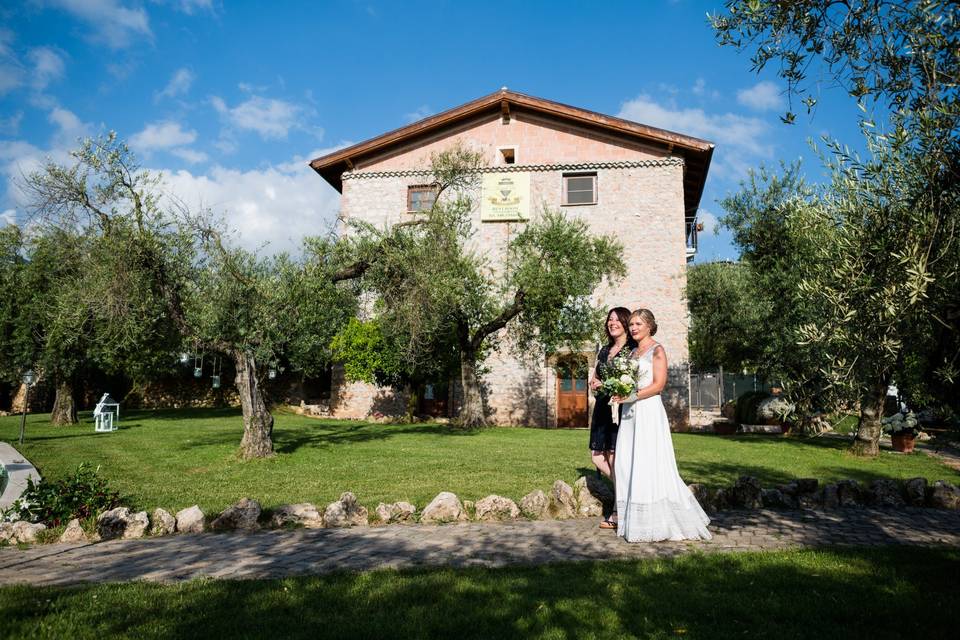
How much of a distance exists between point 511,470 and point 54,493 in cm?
652

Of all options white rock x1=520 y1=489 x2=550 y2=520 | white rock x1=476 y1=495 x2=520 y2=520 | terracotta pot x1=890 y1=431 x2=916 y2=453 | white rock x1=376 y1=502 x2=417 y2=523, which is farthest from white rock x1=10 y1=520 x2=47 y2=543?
terracotta pot x1=890 y1=431 x2=916 y2=453

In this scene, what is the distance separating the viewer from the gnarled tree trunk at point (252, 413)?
1197 cm

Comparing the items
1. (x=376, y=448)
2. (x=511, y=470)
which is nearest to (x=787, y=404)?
(x=511, y=470)

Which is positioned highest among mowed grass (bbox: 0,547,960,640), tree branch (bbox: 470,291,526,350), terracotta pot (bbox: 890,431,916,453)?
tree branch (bbox: 470,291,526,350)

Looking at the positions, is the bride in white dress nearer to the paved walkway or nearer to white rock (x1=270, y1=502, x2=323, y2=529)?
the paved walkway

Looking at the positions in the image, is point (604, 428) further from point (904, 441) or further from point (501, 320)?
point (904, 441)

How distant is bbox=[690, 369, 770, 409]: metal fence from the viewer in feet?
106

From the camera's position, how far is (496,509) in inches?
272

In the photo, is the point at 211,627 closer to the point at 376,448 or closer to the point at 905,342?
the point at 905,342

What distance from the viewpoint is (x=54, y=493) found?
21.8ft

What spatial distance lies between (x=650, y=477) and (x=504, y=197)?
19.4 meters

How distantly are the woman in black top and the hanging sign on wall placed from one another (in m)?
17.7

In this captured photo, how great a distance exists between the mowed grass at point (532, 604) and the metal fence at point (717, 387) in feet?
93.8

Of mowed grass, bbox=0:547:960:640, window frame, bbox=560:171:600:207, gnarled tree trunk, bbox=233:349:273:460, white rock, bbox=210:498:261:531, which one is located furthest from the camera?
window frame, bbox=560:171:600:207
